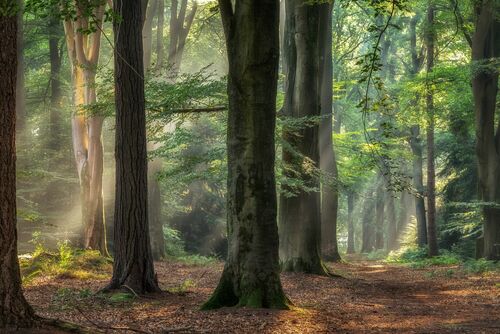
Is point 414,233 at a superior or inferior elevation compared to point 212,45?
inferior

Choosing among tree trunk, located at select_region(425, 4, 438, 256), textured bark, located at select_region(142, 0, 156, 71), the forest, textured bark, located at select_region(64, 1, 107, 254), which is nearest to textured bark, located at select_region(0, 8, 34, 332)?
the forest

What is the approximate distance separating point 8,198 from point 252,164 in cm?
383

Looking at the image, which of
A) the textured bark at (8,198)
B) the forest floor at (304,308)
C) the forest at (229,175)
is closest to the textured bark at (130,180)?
the forest at (229,175)

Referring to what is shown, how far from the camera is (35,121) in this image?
26.9 meters

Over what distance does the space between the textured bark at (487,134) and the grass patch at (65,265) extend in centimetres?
1168

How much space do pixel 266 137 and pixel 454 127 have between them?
19371 mm

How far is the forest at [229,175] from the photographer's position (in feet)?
24.9

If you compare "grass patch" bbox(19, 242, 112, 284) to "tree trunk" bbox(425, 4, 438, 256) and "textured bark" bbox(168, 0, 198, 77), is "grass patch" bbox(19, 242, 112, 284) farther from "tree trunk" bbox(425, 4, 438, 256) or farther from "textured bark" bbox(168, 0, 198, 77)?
"tree trunk" bbox(425, 4, 438, 256)

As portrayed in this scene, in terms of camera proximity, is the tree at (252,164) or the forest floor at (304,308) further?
the tree at (252,164)

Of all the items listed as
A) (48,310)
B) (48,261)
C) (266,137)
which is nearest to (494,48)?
(266,137)

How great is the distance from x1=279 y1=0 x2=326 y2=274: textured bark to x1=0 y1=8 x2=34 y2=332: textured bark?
949 centimetres

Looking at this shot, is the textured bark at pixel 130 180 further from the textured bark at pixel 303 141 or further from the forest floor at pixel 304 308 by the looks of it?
the textured bark at pixel 303 141

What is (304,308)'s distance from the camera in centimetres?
873

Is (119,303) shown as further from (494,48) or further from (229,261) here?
(494,48)
